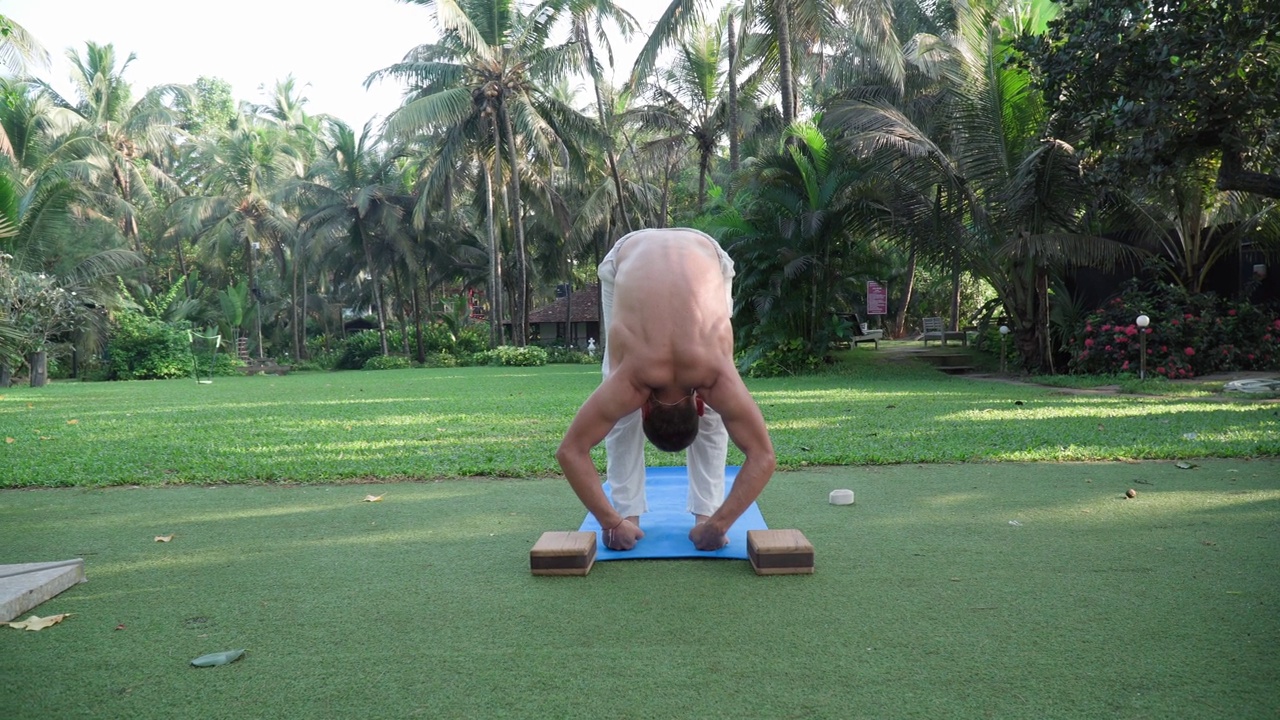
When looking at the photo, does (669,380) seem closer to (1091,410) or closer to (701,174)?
(1091,410)

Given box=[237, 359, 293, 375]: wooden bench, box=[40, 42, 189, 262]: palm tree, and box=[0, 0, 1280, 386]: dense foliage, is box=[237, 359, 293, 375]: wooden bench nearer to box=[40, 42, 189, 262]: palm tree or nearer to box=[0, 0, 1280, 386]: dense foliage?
box=[0, 0, 1280, 386]: dense foliage

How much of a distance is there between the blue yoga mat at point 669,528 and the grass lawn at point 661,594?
99mm

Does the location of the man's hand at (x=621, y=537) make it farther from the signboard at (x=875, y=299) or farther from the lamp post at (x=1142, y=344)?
the signboard at (x=875, y=299)

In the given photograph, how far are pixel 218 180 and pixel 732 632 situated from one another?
39.4 m

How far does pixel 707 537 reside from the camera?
372 centimetres

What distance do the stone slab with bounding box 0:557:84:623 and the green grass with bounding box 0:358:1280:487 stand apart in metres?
2.49

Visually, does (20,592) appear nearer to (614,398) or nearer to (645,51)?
(614,398)

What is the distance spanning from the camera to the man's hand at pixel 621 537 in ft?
12.3

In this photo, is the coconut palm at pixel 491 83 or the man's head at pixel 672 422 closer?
the man's head at pixel 672 422

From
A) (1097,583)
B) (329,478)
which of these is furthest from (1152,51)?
(329,478)

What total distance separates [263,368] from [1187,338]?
2707cm

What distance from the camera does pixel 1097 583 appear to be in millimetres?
3291

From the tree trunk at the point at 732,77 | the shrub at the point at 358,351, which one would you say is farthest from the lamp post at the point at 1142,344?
the shrub at the point at 358,351

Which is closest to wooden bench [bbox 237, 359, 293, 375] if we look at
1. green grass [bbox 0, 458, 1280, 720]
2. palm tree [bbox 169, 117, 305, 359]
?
palm tree [bbox 169, 117, 305, 359]
